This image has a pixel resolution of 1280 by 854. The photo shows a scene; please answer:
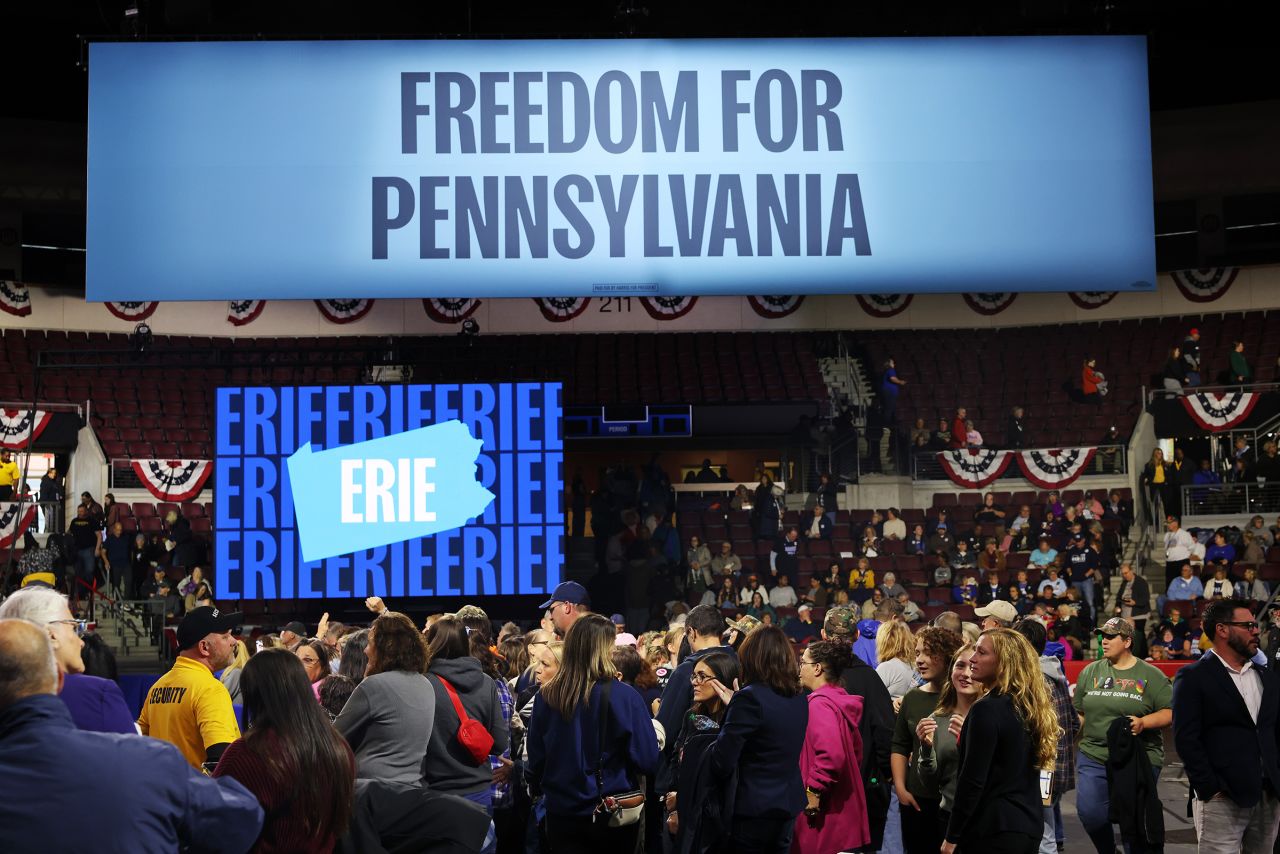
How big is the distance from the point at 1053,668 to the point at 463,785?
3393 mm

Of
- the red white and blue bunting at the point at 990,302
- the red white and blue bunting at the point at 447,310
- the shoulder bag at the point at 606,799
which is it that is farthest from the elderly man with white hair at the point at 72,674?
the red white and blue bunting at the point at 990,302

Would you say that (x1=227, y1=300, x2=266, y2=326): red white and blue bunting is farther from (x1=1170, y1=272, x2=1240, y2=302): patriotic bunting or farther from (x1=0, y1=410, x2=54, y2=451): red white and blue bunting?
(x1=1170, y1=272, x2=1240, y2=302): patriotic bunting

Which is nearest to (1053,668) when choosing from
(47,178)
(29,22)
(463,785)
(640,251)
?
(463,785)

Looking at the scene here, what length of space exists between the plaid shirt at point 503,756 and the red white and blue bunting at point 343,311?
1993 centimetres

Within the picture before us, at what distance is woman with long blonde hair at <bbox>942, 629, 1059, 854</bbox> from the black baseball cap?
2.74 meters

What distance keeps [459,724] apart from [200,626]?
1348 mm

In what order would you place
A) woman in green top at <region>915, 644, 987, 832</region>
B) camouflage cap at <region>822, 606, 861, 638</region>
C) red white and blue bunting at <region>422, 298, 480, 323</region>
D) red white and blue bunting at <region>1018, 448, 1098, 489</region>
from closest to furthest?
1. woman in green top at <region>915, 644, 987, 832</region>
2. camouflage cap at <region>822, 606, 861, 638</region>
3. red white and blue bunting at <region>1018, 448, 1098, 489</region>
4. red white and blue bunting at <region>422, 298, 480, 323</region>

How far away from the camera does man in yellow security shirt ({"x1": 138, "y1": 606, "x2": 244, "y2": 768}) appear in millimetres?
4715

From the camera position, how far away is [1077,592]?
18641 mm

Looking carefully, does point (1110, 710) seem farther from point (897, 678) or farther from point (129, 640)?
point (129, 640)

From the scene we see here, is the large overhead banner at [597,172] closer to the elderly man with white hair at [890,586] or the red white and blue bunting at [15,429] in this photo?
the elderly man with white hair at [890,586]

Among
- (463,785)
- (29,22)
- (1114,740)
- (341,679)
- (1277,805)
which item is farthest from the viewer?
(29,22)

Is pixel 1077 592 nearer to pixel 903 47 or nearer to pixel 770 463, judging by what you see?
pixel 903 47

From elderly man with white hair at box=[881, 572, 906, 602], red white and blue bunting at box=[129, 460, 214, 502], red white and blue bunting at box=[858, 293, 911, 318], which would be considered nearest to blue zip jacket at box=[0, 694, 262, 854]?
elderly man with white hair at box=[881, 572, 906, 602]
